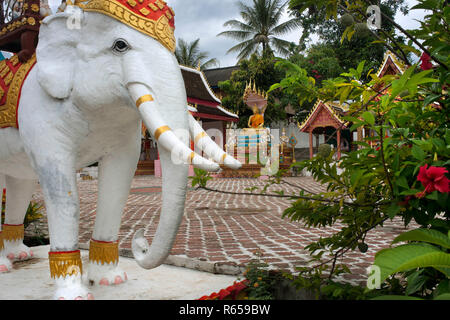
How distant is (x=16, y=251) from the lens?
3.27 m

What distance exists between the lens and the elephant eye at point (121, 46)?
6.56 ft

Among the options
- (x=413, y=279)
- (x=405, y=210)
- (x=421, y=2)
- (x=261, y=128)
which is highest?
(x=261, y=128)

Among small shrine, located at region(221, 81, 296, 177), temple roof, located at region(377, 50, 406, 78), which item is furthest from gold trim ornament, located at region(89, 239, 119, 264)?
small shrine, located at region(221, 81, 296, 177)

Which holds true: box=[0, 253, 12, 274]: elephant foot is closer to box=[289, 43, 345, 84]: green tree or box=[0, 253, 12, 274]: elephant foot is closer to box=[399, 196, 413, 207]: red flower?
box=[399, 196, 413, 207]: red flower

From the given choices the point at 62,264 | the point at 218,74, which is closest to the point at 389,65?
the point at 62,264

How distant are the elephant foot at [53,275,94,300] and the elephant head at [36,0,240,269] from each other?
455 mm

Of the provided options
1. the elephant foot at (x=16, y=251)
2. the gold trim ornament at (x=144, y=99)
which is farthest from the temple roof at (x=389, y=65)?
the gold trim ornament at (x=144, y=99)

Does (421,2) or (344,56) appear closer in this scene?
(421,2)

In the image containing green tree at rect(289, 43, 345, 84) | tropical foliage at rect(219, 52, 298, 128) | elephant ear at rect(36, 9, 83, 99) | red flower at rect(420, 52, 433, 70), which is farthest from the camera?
tropical foliage at rect(219, 52, 298, 128)

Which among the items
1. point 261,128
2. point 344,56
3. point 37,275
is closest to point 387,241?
point 37,275

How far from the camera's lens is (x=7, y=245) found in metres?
3.28

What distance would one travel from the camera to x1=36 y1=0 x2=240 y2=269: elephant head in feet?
5.98

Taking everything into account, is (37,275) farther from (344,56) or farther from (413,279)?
(344,56)

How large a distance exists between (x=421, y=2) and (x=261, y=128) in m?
15.4
